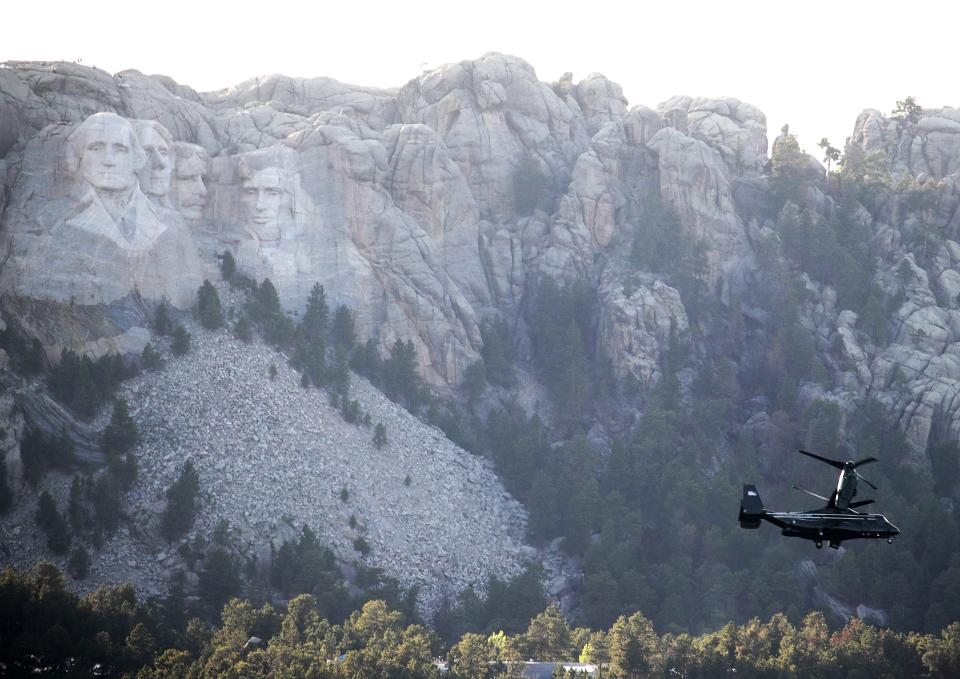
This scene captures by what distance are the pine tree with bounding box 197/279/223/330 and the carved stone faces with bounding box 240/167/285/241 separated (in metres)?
9.59

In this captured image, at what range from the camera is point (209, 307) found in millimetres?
122125

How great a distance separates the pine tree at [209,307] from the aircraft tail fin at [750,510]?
59835 mm

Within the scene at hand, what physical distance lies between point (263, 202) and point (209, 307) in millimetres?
13666

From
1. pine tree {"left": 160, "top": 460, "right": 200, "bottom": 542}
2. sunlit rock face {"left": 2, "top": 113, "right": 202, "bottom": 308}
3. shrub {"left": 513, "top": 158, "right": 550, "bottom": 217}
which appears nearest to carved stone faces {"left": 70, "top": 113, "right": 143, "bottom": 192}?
sunlit rock face {"left": 2, "top": 113, "right": 202, "bottom": 308}

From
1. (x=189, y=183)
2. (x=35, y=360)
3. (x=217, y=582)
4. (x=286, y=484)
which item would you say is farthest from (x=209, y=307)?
(x=217, y=582)

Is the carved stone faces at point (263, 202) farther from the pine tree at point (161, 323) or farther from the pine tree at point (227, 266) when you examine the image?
the pine tree at point (161, 323)

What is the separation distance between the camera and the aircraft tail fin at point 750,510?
228 feet

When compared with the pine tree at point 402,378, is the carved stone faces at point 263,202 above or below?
above

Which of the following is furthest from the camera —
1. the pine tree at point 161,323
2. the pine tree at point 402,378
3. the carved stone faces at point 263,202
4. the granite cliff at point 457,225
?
the carved stone faces at point 263,202

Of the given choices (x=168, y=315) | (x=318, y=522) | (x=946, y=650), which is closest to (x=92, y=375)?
(x=168, y=315)

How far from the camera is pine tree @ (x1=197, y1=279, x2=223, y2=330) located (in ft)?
400

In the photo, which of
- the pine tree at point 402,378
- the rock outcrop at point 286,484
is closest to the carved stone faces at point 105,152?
the rock outcrop at point 286,484

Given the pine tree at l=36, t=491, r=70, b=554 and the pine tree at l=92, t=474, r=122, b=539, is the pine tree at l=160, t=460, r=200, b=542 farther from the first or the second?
the pine tree at l=36, t=491, r=70, b=554

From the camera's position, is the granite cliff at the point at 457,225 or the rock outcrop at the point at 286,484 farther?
the granite cliff at the point at 457,225
